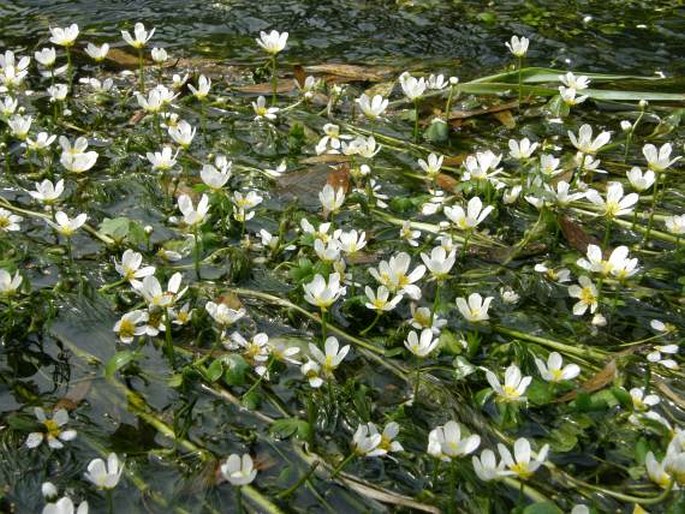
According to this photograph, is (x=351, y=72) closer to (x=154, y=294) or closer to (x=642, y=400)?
(x=154, y=294)

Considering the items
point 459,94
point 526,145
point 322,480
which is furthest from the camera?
point 459,94

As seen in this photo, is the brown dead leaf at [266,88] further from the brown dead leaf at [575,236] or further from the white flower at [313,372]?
the white flower at [313,372]

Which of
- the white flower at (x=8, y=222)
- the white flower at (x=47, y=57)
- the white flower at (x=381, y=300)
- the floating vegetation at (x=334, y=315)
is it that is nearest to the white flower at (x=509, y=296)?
the floating vegetation at (x=334, y=315)

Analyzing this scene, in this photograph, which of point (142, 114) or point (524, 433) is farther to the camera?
point (142, 114)

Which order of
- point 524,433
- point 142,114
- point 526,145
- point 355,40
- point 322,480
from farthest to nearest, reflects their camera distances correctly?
point 355,40 < point 142,114 < point 526,145 < point 524,433 < point 322,480

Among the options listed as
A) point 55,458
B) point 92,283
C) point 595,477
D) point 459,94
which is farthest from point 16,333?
point 459,94

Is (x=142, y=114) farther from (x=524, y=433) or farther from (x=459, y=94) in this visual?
(x=524, y=433)

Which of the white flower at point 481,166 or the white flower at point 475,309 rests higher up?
the white flower at point 475,309
